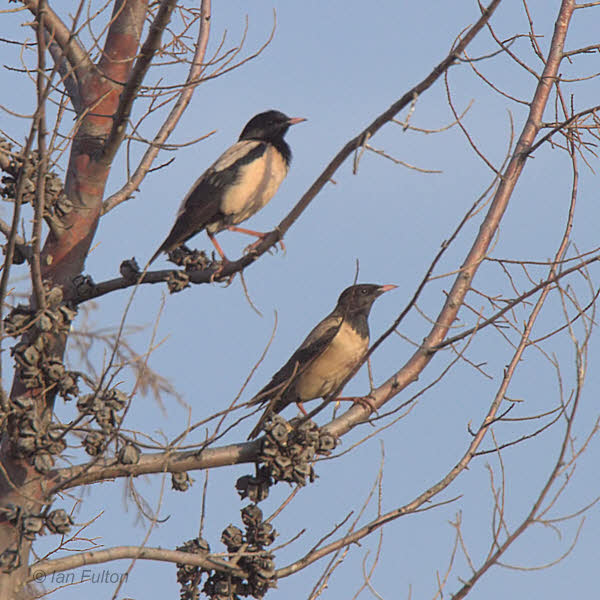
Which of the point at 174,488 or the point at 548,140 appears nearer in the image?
the point at 174,488

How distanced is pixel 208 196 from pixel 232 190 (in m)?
0.19

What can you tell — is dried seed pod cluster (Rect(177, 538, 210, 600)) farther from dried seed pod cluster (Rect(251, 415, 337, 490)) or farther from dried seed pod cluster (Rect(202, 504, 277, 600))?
dried seed pod cluster (Rect(251, 415, 337, 490))

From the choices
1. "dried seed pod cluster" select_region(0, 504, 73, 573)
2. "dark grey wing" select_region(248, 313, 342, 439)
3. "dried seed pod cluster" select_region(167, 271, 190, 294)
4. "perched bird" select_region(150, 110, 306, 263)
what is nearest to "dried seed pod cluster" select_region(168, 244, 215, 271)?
"dried seed pod cluster" select_region(167, 271, 190, 294)

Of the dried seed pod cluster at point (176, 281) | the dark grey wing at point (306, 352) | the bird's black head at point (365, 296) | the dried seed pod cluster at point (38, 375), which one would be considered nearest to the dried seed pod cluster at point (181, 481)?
the dried seed pod cluster at point (38, 375)

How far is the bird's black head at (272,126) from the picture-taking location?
23.6 ft

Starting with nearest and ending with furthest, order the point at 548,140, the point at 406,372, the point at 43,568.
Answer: the point at 43,568, the point at 406,372, the point at 548,140

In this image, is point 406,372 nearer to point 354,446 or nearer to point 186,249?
point 354,446

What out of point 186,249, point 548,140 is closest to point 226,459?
point 186,249

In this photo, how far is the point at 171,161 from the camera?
18.6 ft

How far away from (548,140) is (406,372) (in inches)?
71.7

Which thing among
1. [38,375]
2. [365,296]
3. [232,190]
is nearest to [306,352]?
[365,296]

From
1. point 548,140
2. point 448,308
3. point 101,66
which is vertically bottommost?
point 448,308

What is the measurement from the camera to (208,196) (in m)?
6.65

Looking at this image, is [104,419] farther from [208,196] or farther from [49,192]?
[208,196]
